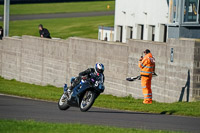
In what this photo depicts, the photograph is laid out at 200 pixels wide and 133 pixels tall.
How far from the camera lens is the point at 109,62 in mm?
26609

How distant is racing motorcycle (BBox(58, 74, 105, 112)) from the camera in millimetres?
17172

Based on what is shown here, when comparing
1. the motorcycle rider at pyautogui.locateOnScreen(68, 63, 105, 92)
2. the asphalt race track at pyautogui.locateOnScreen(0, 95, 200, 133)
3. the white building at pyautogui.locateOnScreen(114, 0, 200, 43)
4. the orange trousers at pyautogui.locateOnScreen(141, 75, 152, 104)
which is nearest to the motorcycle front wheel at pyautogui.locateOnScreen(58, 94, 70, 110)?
the asphalt race track at pyautogui.locateOnScreen(0, 95, 200, 133)

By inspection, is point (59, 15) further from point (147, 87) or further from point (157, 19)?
point (147, 87)

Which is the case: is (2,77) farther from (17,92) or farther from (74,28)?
(74,28)

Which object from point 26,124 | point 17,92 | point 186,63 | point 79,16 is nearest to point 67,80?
point 17,92

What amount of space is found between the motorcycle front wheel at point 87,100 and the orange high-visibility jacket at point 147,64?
394cm

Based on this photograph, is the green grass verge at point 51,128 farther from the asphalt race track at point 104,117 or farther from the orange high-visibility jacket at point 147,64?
the orange high-visibility jacket at point 147,64

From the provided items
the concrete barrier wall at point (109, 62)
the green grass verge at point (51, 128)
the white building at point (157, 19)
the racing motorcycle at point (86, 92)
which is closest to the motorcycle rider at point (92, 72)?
the racing motorcycle at point (86, 92)

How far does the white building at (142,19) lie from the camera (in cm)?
3766

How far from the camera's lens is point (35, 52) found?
3272 cm

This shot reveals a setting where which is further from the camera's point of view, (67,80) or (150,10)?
(150,10)

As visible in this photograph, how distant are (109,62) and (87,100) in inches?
364

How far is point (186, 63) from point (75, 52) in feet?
29.0

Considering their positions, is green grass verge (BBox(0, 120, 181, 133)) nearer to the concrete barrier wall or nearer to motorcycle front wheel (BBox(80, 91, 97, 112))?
motorcycle front wheel (BBox(80, 91, 97, 112))
